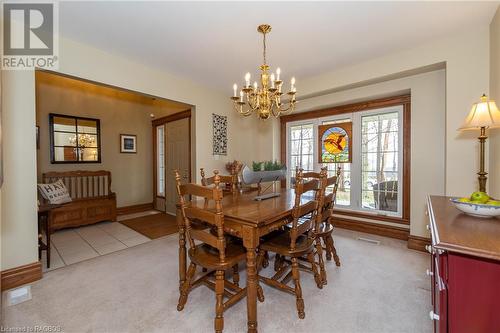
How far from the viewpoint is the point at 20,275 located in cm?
209

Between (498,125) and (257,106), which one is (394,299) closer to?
(498,125)

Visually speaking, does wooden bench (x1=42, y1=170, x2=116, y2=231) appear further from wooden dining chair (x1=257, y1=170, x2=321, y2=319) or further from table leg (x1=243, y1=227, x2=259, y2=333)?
table leg (x1=243, y1=227, x2=259, y2=333)

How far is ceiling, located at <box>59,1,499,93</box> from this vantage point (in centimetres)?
200

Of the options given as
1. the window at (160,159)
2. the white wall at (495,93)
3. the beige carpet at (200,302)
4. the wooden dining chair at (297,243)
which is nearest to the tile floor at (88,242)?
the beige carpet at (200,302)

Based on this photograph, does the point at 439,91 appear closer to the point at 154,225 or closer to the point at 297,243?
the point at 297,243

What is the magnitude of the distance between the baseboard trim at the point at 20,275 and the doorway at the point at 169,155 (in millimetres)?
2412

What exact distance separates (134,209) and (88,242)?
1.95 m

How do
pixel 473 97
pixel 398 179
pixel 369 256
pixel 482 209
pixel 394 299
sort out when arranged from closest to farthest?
pixel 482 209, pixel 394 299, pixel 473 97, pixel 369 256, pixel 398 179

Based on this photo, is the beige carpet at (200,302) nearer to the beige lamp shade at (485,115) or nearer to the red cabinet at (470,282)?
the red cabinet at (470,282)

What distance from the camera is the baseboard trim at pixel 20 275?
2.01m

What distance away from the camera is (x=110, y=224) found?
4.19 meters

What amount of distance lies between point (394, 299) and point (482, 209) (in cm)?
108

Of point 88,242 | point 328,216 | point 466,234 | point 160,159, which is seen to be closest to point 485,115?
point 466,234

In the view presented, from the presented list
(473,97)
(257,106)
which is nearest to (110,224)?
(257,106)
